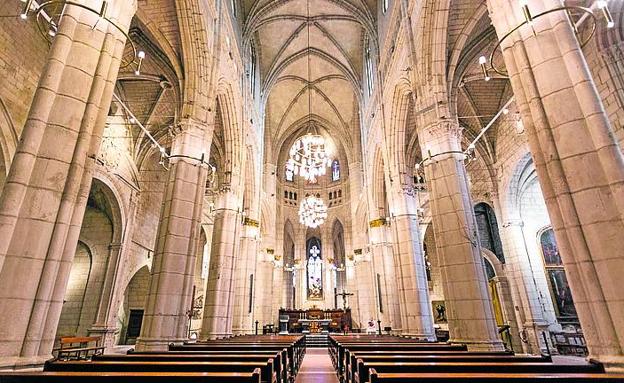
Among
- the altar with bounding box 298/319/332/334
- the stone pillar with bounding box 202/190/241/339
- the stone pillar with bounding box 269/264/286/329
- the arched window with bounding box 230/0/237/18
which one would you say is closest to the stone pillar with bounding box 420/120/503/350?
the stone pillar with bounding box 202/190/241/339

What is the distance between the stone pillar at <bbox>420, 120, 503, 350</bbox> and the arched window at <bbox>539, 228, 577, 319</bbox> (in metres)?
9.65

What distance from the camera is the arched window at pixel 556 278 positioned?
1452 centimetres

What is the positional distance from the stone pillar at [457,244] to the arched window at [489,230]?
1205 centimetres

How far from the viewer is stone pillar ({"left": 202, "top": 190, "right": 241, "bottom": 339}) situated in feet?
38.4

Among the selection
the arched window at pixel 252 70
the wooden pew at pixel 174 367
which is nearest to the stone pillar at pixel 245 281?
the arched window at pixel 252 70

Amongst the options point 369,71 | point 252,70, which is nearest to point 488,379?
point 369,71

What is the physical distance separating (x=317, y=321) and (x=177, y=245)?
15979 millimetres

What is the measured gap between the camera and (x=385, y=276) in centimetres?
1602

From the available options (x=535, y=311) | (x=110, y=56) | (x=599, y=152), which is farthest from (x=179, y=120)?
(x=535, y=311)

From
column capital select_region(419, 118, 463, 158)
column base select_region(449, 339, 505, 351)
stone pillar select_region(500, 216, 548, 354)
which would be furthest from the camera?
stone pillar select_region(500, 216, 548, 354)

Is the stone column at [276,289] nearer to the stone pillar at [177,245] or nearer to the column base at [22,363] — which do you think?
the stone pillar at [177,245]

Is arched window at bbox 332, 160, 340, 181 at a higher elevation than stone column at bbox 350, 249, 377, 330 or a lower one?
higher

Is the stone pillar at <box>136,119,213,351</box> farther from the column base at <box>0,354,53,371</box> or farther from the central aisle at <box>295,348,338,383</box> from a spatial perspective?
the column base at <box>0,354,53,371</box>

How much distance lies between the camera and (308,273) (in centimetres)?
3045
